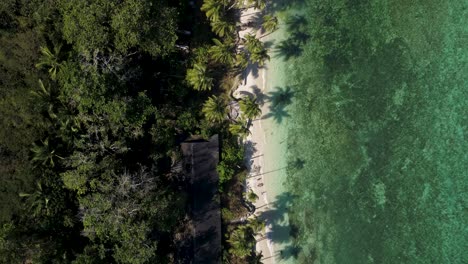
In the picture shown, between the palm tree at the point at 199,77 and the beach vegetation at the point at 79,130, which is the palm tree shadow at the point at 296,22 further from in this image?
the palm tree at the point at 199,77

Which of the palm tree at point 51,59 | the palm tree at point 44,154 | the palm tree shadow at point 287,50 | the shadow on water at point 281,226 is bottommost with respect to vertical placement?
the shadow on water at point 281,226

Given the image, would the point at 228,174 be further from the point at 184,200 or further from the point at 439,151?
the point at 439,151

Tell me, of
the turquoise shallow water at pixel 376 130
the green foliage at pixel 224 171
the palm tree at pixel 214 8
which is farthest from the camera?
the turquoise shallow water at pixel 376 130

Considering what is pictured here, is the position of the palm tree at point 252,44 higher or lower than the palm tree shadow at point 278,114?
higher

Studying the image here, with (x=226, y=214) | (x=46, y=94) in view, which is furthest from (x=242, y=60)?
(x=46, y=94)

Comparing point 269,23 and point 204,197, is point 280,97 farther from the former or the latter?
point 204,197

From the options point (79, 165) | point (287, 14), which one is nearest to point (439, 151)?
point (287, 14)

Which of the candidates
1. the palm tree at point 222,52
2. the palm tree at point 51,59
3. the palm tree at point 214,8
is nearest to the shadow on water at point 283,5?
the palm tree at point 214,8
